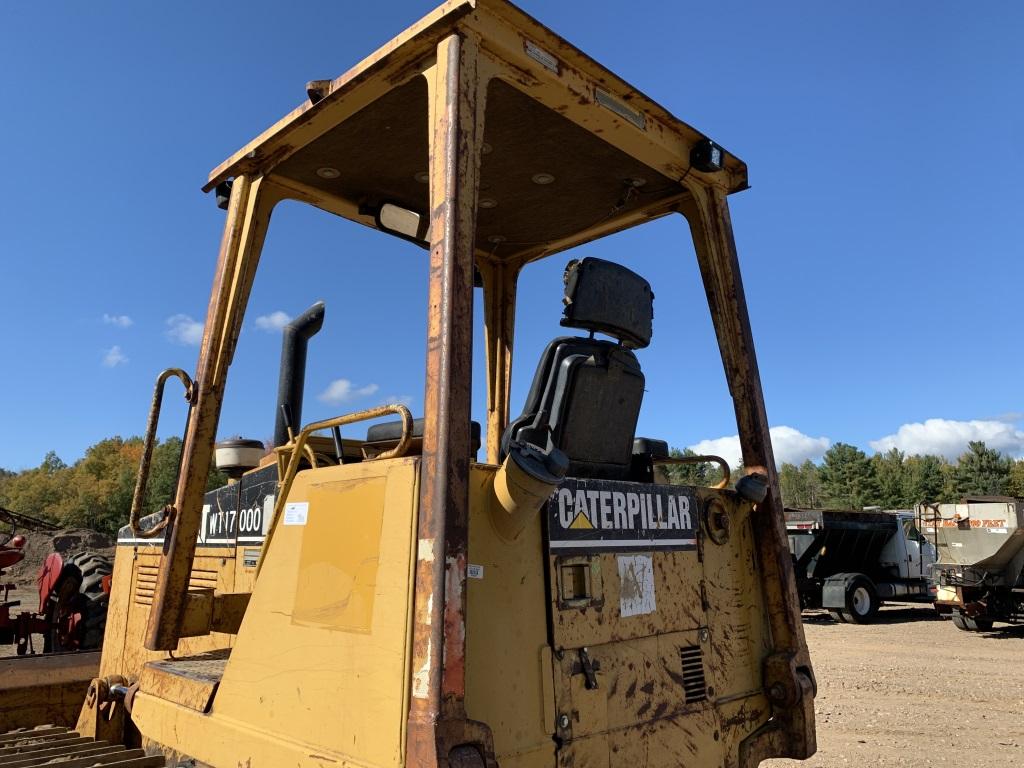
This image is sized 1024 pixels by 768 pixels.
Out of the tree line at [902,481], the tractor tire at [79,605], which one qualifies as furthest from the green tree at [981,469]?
the tractor tire at [79,605]

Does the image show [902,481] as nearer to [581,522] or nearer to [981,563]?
[981,563]

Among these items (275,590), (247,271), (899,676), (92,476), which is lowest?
(899,676)

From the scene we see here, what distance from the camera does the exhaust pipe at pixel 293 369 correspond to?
4.00 m

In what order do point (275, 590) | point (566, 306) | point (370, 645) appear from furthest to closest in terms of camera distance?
point (566, 306) < point (275, 590) < point (370, 645)

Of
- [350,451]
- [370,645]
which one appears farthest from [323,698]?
[350,451]

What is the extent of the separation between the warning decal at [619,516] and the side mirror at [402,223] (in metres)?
2.12

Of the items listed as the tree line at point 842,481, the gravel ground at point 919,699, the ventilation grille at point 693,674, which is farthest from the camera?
the tree line at point 842,481

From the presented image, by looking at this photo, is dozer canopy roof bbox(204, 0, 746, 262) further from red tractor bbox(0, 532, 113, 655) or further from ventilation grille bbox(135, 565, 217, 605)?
red tractor bbox(0, 532, 113, 655)

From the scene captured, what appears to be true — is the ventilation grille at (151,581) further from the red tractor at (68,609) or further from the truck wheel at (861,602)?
the truck wheel at (861,602)

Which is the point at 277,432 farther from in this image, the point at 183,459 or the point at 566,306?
the point at 566,306

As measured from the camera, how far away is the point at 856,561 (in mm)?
18734

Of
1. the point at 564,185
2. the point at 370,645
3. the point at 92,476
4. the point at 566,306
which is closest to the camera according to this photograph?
the point at 370,645

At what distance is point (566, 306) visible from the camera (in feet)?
10.2

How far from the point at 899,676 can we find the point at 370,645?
380 inches
